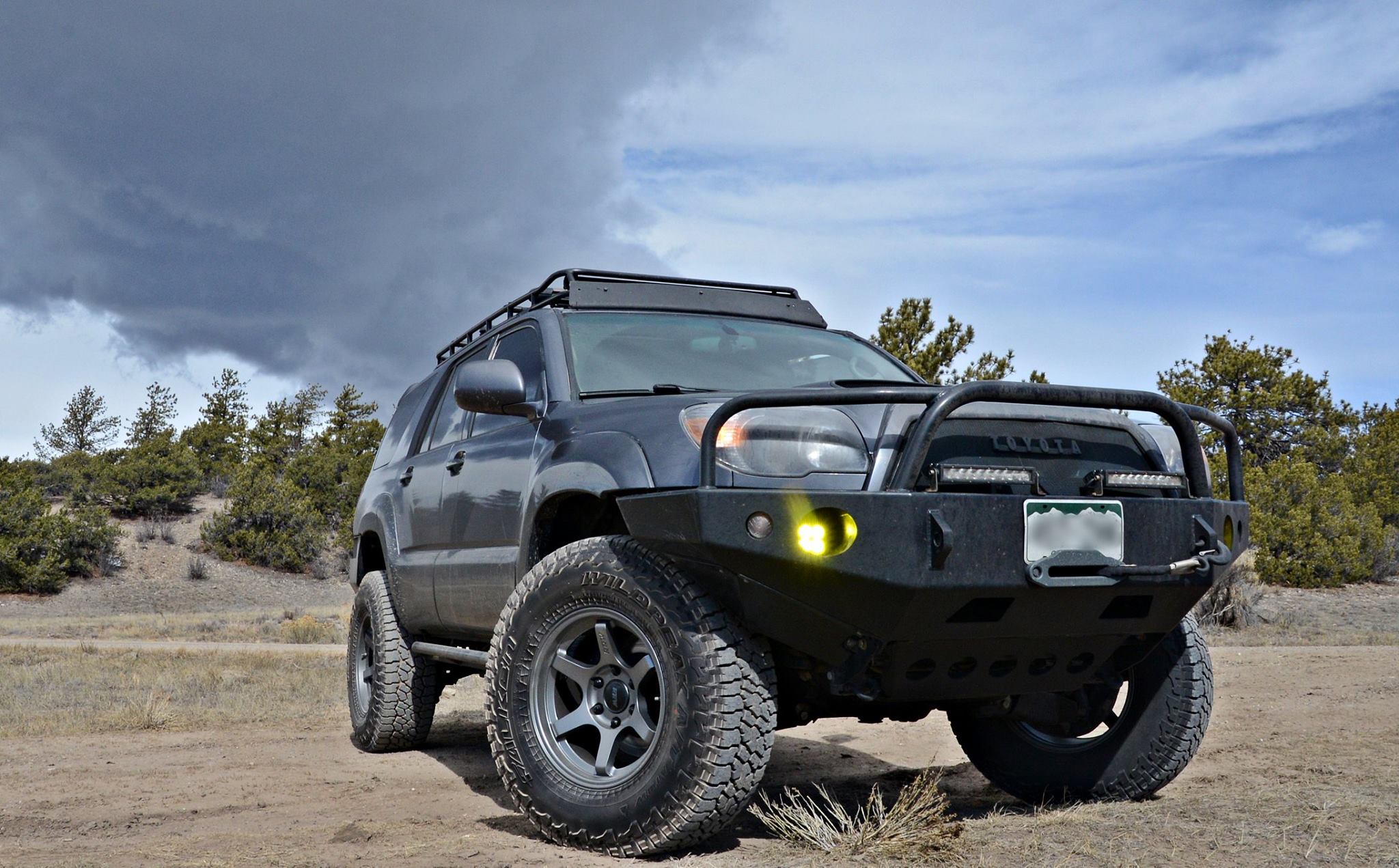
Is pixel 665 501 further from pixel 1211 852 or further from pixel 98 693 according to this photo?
pixel 98 693

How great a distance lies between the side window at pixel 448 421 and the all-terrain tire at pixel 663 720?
6.36 ft

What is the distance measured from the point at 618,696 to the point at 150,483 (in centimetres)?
3648

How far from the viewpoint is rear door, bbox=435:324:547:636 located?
4480 millimetres

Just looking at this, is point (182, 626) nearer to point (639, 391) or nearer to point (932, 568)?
point (639, 391)

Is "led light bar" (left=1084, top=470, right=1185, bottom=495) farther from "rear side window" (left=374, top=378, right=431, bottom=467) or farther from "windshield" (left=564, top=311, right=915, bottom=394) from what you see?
"rear side window" (left=374, top=378, right=431, bottom=467)

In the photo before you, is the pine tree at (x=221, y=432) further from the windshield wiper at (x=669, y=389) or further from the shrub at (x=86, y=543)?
the windshield wiper at (x=669, y=389)

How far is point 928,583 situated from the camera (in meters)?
3.12

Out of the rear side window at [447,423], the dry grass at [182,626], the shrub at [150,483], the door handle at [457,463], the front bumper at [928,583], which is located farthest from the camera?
the shrub at [150,483]

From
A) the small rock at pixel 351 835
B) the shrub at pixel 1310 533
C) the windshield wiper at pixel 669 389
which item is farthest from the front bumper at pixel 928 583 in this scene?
the shrub at pixel 1310 533

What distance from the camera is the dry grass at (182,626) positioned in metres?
19.3

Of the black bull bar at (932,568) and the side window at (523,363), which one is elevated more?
the side window at (523,363)

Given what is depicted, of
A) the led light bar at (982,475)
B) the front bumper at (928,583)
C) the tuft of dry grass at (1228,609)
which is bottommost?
the tuft of dry grass at (1228,609)

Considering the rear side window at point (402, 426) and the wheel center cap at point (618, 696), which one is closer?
the wheel center cap at point (618, 696)

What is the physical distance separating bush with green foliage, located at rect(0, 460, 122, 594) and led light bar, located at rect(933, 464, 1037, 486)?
2984cm
